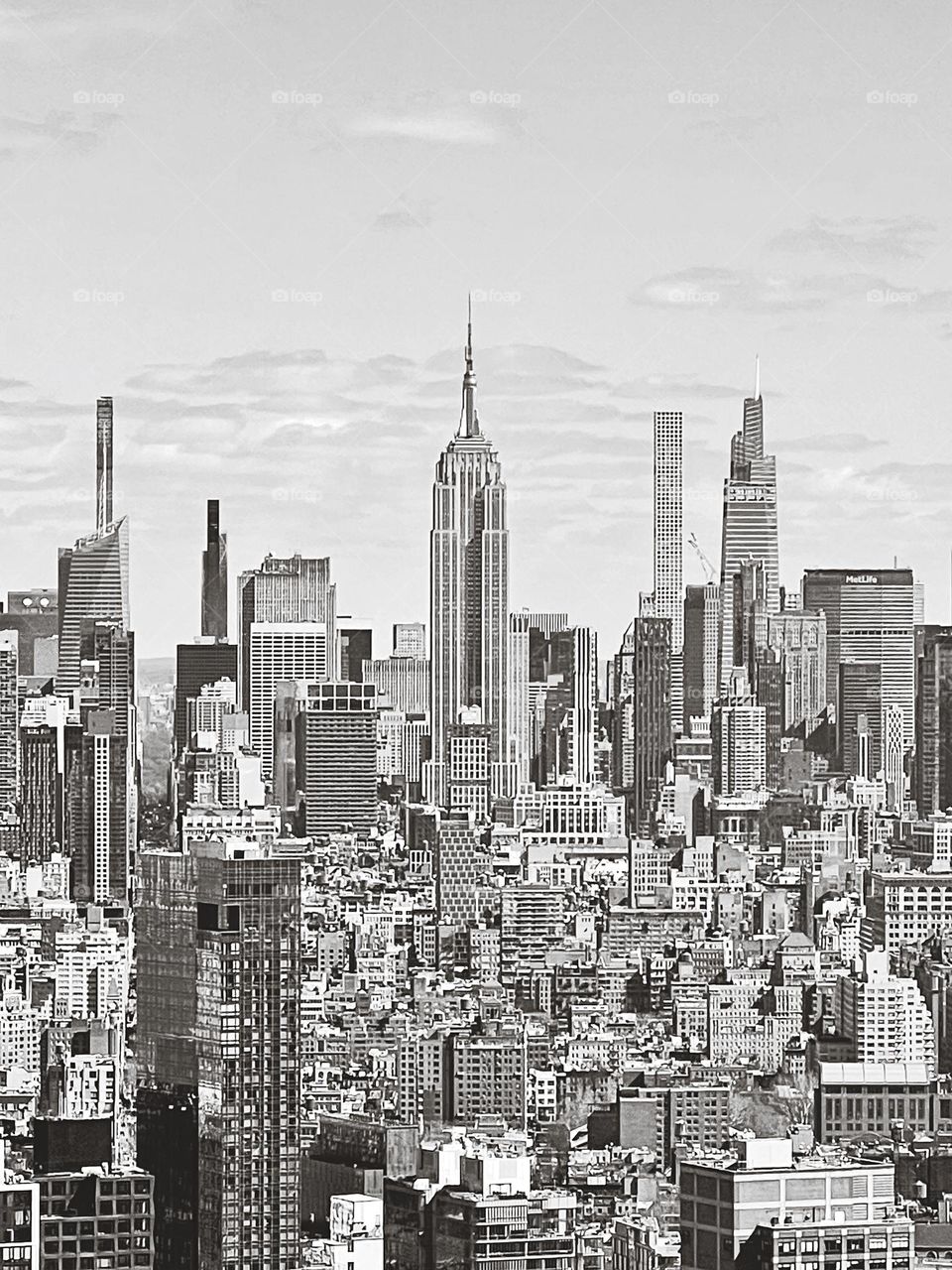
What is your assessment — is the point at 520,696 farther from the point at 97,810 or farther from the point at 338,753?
the point at 97,810

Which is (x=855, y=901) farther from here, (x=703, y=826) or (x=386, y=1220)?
(x=386, y=1220)

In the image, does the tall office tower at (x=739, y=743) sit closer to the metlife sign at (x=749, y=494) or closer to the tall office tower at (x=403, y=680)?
the tall office tower at (x=403, y=680)

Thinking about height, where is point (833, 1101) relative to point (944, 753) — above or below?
below

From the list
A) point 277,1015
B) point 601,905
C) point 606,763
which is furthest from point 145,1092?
point 606,763

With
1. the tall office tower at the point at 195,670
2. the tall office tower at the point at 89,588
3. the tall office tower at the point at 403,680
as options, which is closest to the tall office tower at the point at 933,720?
the tall office tower at the point at 403,680

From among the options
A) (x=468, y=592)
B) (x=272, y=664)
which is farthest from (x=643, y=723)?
(x=272, y=664)

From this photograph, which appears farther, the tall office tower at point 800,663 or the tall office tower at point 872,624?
the tall office tower at point 800,663

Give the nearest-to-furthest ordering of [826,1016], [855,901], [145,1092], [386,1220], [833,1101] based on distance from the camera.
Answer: [386,1220], [145,1092], [833,1101], [826,1016], [855,901]
